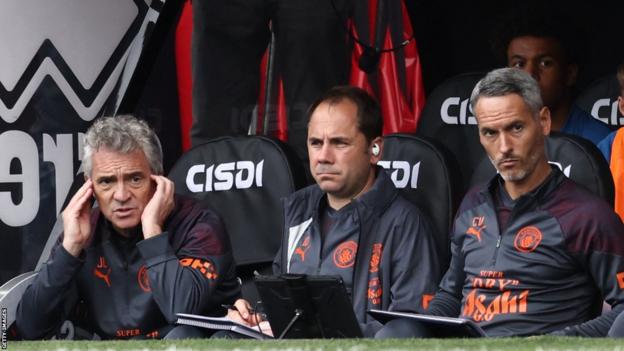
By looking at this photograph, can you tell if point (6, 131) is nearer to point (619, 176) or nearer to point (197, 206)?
point (197, 206)

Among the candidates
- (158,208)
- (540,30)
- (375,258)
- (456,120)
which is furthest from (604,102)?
(158,208)

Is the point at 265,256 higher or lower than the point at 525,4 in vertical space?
lower

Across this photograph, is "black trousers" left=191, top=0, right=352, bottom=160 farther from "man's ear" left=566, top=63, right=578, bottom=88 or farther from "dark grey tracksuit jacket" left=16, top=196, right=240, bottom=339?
"dark grey tracksuit jacket" left=16, top=196, right=240, bottom=339

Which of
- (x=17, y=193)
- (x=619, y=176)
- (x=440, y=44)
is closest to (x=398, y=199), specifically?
(x=619, y=176)

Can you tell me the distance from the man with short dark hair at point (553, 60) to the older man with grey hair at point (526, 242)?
964 mm

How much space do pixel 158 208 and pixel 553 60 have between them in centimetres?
158

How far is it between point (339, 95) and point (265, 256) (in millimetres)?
686

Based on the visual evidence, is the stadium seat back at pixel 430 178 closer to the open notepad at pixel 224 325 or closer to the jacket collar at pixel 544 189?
→ the jacket collar at pixel 544 189

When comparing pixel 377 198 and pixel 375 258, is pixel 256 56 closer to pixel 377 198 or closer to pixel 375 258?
pixel 377 198

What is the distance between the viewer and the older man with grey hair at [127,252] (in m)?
4.55

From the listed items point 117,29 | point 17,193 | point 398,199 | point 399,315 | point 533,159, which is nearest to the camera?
point 399,315

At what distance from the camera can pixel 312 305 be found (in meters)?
3.79

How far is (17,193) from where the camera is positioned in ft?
17.7

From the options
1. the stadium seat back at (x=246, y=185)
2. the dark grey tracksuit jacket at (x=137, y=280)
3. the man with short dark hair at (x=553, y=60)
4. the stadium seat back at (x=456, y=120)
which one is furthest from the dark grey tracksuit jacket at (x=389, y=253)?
the man with short dark hair at (x=553, y=60)
